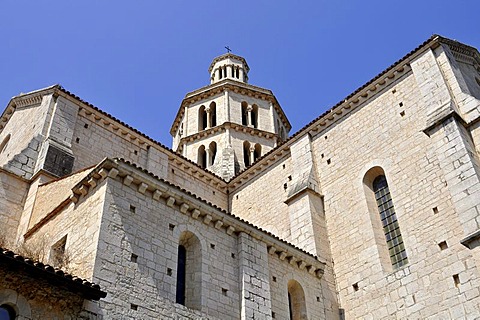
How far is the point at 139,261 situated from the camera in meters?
10.6

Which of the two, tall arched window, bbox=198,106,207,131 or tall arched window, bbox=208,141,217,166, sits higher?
tall arched window, bbox=198,106,207,131

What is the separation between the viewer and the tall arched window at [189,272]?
11.4 meters

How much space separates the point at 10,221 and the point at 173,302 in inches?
265

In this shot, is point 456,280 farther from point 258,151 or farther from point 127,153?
point 258,151

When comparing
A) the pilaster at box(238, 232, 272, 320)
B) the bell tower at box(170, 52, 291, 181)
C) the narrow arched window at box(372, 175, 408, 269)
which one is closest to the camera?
the pilaster at box(238, 232, 272, 320)

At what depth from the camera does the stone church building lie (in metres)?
10.4

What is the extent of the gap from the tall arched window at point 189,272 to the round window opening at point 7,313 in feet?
13.0

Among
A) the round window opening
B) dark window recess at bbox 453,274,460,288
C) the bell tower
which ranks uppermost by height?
A: the bell tower

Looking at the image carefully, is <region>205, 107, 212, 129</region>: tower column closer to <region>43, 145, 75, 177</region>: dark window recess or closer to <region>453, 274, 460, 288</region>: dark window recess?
<region>43, 145, 75, 177</region>: dark window recess

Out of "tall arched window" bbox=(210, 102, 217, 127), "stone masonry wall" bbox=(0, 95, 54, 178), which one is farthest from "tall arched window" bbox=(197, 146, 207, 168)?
"stone masonry wall" bbox=(0, 95, 54, 178)

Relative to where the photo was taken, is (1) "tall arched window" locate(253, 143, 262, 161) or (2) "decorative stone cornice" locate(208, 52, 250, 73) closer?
(1) "tall arched window" locate(253, 143, 262, 161)

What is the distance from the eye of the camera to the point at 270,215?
18.7 m

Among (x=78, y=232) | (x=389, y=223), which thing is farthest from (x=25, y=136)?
(x=389, y=223)

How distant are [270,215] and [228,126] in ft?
30.0
